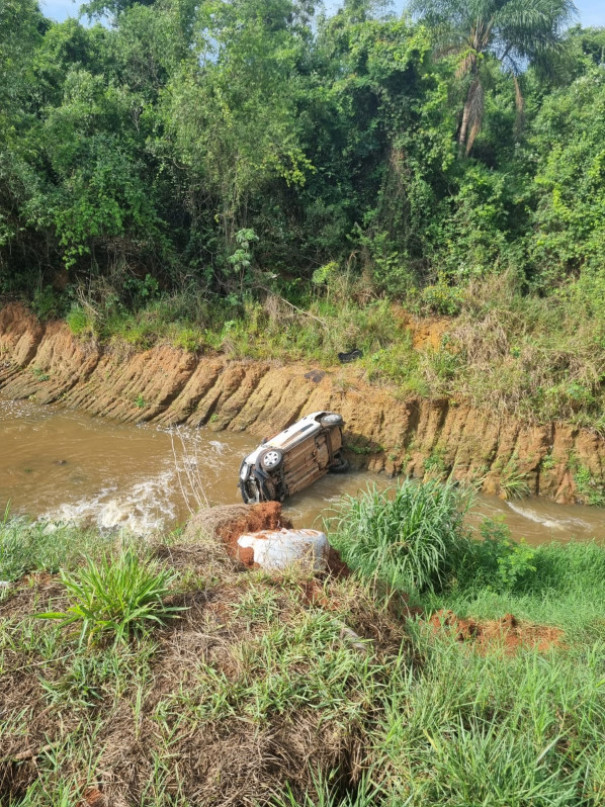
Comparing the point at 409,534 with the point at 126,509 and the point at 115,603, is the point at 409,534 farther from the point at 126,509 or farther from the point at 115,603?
the point at 126,509

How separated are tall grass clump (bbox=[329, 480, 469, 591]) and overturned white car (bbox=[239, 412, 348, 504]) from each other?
2173 mm

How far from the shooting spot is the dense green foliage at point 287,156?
10961 millimetres

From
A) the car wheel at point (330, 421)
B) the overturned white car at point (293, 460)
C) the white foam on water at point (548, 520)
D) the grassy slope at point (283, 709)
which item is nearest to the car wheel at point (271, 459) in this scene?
the overturned white car at point (293, 460)

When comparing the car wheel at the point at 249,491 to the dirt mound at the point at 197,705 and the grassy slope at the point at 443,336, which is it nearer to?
the grassy slope at the point at 443,336

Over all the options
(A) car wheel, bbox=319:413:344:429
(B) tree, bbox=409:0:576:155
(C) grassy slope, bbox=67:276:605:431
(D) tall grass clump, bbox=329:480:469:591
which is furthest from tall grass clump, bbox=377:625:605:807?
(B) tree, bbox=409:0:576:155

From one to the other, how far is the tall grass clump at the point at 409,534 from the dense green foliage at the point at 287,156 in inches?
272

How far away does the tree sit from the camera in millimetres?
12969

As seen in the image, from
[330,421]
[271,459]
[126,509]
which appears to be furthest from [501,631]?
[126,509]

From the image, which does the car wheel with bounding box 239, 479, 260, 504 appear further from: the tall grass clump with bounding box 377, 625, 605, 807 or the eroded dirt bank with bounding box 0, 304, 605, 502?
the tall grass clump with bounding box 377, 625, 605, 807

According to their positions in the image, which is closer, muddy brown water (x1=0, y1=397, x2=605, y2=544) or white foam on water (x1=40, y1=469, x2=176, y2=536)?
white foam on water (x1=40, y1=469, x2=176, y2=536)

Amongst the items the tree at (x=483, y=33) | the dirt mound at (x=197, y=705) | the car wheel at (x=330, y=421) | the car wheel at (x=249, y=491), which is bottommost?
the car wheel at (x=249, y=491)

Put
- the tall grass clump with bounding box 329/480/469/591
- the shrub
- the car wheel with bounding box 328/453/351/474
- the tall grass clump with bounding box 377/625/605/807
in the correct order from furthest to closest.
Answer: the car wheel with bounding box 328/453/351/474 < the shrub < the tall grass clump with bounding box 329/480/469/591 < the tall grass clump with bounding box 377/625/605/807

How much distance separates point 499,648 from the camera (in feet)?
11.2

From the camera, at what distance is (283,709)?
107 inches
